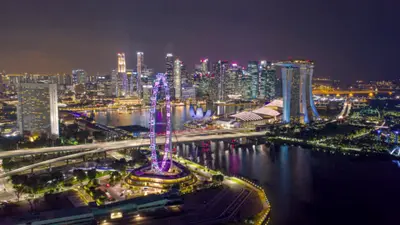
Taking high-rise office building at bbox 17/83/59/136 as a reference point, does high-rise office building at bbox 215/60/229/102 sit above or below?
above

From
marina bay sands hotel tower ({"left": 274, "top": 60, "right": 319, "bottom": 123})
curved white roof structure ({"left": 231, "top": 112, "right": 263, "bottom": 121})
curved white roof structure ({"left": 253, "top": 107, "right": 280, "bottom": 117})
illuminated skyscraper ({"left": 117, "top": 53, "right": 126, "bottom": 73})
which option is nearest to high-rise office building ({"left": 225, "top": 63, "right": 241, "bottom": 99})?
illuminated skyscraper ({"left": 117, "top": 53, "right": 126, "bottom": 73})

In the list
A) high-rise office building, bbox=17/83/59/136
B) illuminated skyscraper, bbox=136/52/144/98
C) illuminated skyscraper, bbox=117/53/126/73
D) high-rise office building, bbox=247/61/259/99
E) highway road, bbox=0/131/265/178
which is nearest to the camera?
highway road, bbox=0/131/265/178

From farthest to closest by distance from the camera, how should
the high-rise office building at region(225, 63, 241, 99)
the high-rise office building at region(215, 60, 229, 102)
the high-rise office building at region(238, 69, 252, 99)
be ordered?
the high-rise office building at region(238, 69, 252, 99) → the high-rise office building at region(225, 63, 241, 99) → the high-rise office building at region(215, 60, 229, 102)

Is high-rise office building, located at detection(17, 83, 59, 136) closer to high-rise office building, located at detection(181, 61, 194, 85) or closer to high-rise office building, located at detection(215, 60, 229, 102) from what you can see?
high-rise office building, located at detection(215, 60, 229, 102)

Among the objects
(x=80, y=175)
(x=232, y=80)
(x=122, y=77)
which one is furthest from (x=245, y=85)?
(x=80, y=175)

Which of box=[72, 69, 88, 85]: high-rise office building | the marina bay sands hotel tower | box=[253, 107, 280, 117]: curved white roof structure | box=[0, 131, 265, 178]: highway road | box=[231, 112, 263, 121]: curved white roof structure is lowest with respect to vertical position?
box=[0, 131, 265, 178]: highway road

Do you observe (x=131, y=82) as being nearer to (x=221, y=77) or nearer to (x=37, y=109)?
(x=221, y=77)

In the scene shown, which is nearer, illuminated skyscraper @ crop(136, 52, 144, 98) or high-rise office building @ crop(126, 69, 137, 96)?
illuminated skyscraper @ crop(136, 52, 144, 98)
